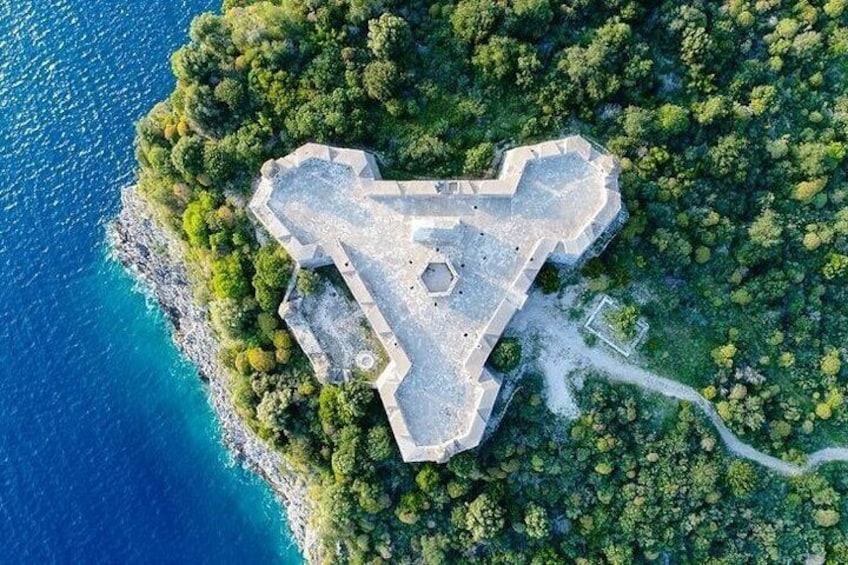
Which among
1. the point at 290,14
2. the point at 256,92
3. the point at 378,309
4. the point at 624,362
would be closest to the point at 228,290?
the point at 378,309

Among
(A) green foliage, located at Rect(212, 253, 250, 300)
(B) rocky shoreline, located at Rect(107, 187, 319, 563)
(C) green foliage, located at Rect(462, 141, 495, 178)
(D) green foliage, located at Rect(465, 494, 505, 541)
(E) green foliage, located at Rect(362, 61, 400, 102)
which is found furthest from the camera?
(B) rocky shoreline, located at Rect(107, 187, 319, 563)

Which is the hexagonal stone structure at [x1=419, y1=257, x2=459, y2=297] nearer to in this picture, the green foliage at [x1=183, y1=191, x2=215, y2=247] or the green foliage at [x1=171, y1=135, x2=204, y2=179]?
the green foliage at [x1=183, y1=191, x2=215, y2=247]

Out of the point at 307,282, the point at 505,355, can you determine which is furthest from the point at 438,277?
the point at 307,282

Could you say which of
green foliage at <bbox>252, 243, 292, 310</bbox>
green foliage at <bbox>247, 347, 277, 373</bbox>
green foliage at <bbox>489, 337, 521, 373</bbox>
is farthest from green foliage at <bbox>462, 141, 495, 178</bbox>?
green foliage at <bbox>247, 347, 277, 373</bbox>

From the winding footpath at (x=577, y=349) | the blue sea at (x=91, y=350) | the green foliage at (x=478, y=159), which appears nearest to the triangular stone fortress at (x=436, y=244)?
the green foliage at (x=478, y=159)

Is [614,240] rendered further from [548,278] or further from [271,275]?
[271,275]

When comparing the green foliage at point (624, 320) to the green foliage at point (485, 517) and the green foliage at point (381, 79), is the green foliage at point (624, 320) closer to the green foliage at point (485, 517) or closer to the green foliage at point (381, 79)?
the green foliage at point (485, 517)

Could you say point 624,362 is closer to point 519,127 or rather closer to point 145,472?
point 519,127
